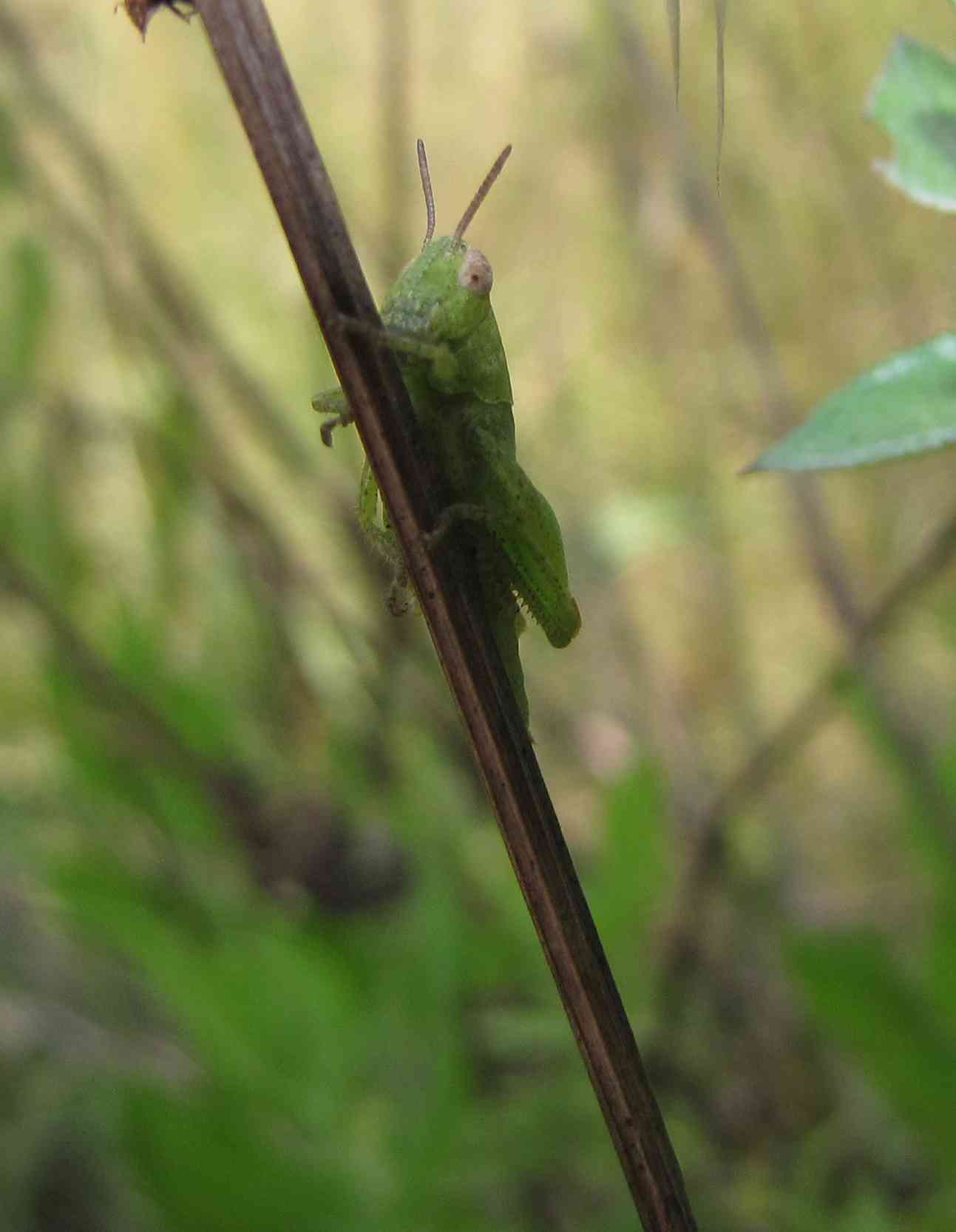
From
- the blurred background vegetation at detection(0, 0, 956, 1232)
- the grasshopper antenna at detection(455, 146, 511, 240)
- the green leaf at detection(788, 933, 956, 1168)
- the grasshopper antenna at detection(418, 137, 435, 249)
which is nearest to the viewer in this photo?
the grasshopper antenna at detection(455, 146, 511, 240)

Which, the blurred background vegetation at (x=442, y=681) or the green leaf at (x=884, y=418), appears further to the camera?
the blurred background vegetation at (x=442, y=681)

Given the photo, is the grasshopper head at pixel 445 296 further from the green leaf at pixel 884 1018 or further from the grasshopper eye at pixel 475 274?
the green leaf at pixel 884 1018

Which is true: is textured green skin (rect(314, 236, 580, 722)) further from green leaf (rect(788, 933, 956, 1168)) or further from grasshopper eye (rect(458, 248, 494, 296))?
green leaf (rect(788, 933, 956, 1168))

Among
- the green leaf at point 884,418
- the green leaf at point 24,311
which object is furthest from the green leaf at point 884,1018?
the green leaf at point 24,311

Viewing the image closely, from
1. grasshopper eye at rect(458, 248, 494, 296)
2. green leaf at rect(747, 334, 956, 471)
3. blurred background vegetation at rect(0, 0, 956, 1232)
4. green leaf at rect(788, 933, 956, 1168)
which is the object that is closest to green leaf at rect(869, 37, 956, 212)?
green leaf at rect(747, 334, 956, 471)

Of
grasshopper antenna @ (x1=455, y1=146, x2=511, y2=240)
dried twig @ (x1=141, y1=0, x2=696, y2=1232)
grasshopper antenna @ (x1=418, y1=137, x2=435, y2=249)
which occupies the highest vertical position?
grasshopper antenna @ (x1=418, y1=137, x2=435, y2=249)

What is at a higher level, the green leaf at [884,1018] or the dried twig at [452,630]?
the dried twig at [452,630]
